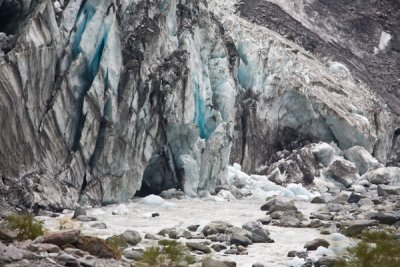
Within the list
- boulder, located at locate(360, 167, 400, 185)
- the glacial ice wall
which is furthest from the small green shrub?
boulder, located at locate(360, 167, 400, 185)

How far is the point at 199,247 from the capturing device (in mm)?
11938

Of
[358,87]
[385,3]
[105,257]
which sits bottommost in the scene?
[105,257]

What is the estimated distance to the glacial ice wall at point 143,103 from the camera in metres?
17.1

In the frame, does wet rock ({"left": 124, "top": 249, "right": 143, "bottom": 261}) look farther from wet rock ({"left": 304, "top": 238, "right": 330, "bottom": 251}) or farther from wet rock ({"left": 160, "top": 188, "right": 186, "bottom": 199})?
wet rock ({"left": 160, "top": 188, "right": 186, "bottom": 199})

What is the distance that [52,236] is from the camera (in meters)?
9.08

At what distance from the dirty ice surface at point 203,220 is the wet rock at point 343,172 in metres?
7.24

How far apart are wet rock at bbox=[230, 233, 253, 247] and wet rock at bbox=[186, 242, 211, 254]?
3.91 ft

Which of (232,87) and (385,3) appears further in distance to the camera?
(385,3)

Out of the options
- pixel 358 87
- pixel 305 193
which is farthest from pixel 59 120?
pixel 358 87

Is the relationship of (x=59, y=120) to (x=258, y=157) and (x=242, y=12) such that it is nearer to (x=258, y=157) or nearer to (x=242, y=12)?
(x=258, y=157)

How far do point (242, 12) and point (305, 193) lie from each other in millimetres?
20561

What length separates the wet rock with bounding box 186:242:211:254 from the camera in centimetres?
1185

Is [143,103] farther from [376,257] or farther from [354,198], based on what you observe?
[376,257]

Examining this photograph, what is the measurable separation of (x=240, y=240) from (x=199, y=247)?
147cm
